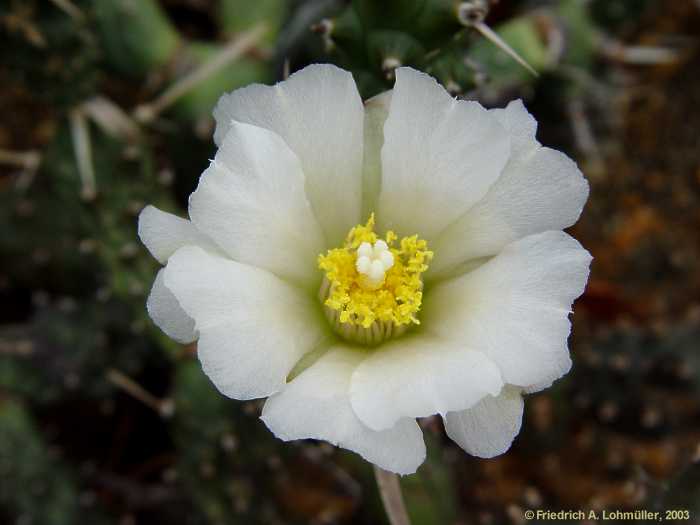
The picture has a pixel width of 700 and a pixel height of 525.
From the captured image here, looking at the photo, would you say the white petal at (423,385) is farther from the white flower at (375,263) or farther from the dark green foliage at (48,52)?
the dark green foliage at (48,52)

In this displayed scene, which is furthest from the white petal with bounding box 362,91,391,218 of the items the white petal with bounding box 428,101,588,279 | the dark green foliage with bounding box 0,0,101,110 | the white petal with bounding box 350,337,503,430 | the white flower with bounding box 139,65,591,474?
the dark green foliage with bounding box 0,0,101,110

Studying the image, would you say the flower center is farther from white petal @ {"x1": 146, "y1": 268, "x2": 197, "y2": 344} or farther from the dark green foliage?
the dark green foliage

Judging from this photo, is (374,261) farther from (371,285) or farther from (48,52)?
(48,52)

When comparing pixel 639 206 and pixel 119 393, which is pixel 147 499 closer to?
pixel 119 393

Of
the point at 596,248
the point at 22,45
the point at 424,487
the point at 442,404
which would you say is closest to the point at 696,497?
the point at 424,487

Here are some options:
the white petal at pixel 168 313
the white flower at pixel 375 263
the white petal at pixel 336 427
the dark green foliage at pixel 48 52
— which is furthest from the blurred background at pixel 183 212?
the white petal at pixel 168 313
